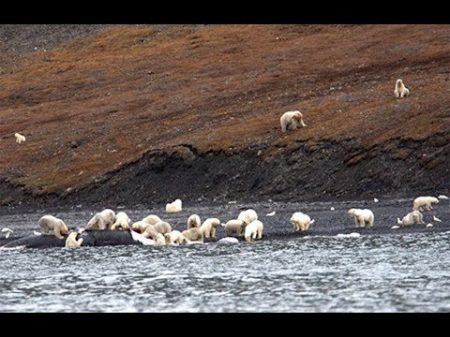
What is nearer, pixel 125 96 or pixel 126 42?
pixel 125 96

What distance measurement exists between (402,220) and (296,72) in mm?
48619

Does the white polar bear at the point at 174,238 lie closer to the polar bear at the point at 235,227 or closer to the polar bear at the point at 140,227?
the polar bear at the point at 140,227

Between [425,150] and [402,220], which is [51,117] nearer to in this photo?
[425,150]

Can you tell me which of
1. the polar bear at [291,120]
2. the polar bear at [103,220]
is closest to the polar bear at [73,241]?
the polar bear at [103,220]

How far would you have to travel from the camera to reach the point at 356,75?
84.2m

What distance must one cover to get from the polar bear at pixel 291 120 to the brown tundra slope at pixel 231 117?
97 centimetres

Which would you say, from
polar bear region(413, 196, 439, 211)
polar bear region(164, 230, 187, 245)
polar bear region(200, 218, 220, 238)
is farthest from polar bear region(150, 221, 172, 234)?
polar bear region(413, 196, 439, 211)

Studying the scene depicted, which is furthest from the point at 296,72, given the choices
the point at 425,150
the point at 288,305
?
the point at 288,305

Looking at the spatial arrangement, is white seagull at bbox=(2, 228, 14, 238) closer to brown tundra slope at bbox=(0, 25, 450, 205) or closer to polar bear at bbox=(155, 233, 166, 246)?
polar bear at bbox=(155, 233, 166, 246)

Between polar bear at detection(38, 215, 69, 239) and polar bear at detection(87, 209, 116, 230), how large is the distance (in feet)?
4.24

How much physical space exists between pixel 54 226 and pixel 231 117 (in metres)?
35.9

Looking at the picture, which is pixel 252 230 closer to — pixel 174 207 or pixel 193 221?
pixel 193 221

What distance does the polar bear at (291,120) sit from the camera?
6681 cm
